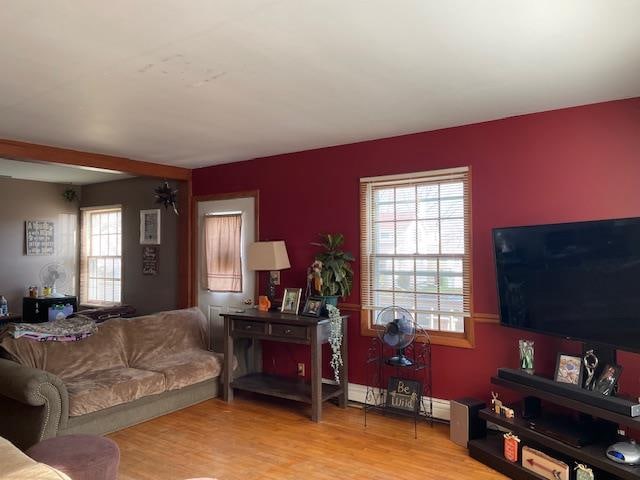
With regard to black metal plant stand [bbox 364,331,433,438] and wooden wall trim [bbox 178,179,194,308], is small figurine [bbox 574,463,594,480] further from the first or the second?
wooden wall trim [bbox 178,179,194,308]

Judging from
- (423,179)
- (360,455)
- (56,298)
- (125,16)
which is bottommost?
(360,455)

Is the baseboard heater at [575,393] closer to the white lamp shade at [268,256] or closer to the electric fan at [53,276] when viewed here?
the white lamp shade at [268,256]

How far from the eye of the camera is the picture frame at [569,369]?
117 inches

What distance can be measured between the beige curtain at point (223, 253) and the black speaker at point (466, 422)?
2765 mm

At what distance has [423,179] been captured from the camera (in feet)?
13.7

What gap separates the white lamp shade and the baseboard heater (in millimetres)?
2278

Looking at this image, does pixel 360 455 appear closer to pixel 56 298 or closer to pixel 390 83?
pixel 390 83

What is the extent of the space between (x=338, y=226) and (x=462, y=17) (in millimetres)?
2756

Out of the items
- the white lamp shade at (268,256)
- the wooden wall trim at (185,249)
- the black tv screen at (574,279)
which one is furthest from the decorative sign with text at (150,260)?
the black tv screen at (574,279)

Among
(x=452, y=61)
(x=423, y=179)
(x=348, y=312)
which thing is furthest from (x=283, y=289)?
(x=452, y=61)

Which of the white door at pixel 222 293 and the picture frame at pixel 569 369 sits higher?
the white door at pixel 222 293

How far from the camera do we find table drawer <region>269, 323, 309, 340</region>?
4.16m

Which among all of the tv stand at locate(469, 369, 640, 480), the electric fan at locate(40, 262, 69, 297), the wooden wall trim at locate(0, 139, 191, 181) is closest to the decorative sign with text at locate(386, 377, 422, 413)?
the tv stand at locate(469, 369, 640, 480)

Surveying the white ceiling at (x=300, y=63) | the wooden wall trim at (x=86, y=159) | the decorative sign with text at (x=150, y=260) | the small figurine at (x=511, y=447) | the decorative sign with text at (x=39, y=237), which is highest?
the white ceiling at (x=300, y=63)
